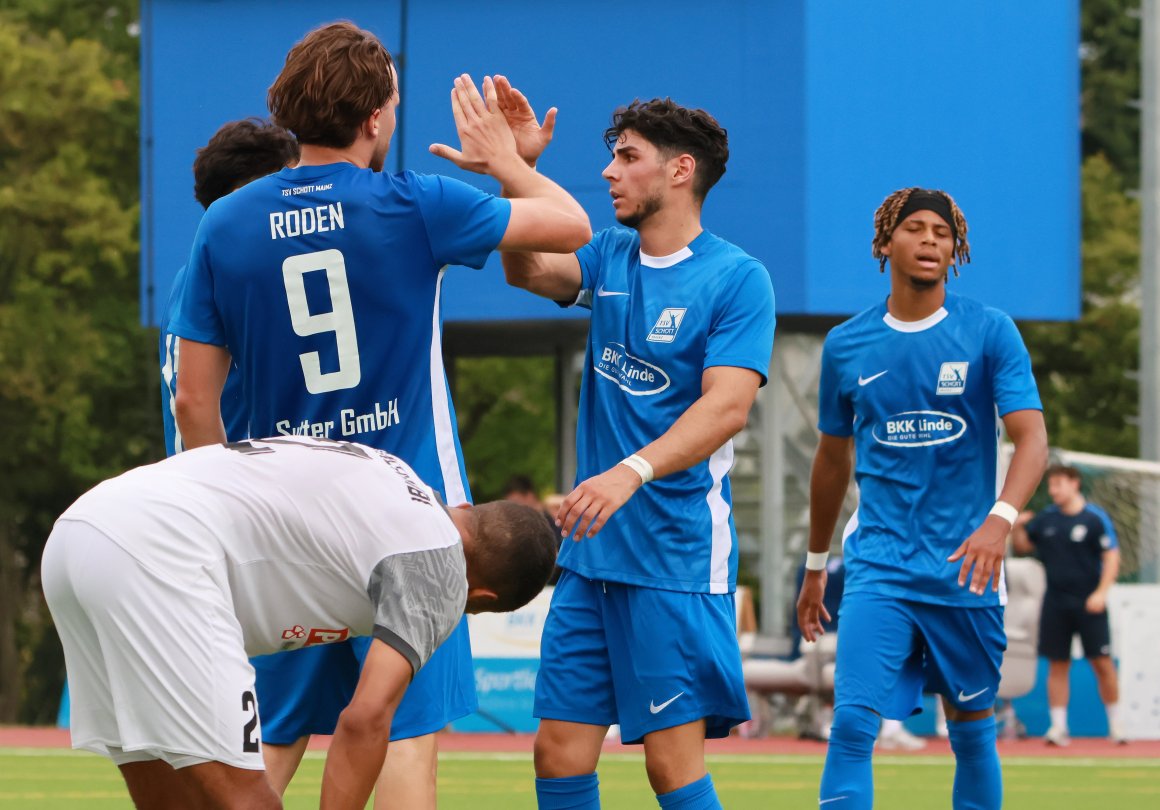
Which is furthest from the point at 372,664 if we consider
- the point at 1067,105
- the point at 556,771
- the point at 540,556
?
the point at 1067,105

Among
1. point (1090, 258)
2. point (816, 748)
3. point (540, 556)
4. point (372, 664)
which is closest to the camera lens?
point (372, 664)

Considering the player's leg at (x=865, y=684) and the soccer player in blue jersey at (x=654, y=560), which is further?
the player's leg at (x=865, y=684)

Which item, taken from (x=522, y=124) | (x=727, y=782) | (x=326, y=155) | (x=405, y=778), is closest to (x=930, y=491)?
(x=522, y=124)

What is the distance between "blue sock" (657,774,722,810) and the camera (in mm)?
5656

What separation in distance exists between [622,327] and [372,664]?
2.11 metres

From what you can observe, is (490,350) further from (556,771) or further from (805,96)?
(556,771)

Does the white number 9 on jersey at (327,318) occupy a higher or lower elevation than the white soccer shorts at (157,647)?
higher

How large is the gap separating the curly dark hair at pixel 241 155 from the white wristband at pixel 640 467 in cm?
150

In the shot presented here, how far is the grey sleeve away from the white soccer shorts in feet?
1.14

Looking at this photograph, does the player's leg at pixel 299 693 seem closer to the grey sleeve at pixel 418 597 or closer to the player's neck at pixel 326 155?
the grey sleeve at pixel 418 597

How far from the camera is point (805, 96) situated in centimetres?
1909

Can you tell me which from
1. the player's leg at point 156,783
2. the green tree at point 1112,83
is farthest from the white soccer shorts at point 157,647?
the green tree at point 1112,83

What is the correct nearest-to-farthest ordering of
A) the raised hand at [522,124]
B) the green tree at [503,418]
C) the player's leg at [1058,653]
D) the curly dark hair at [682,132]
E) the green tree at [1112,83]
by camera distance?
the raised hand at [522,124]
the curly dark hair at [682,132]
the player's leg at [1058,653]
the green tree at [503,418]
the green tree at [1112,83]

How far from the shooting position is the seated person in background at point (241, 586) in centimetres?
400
